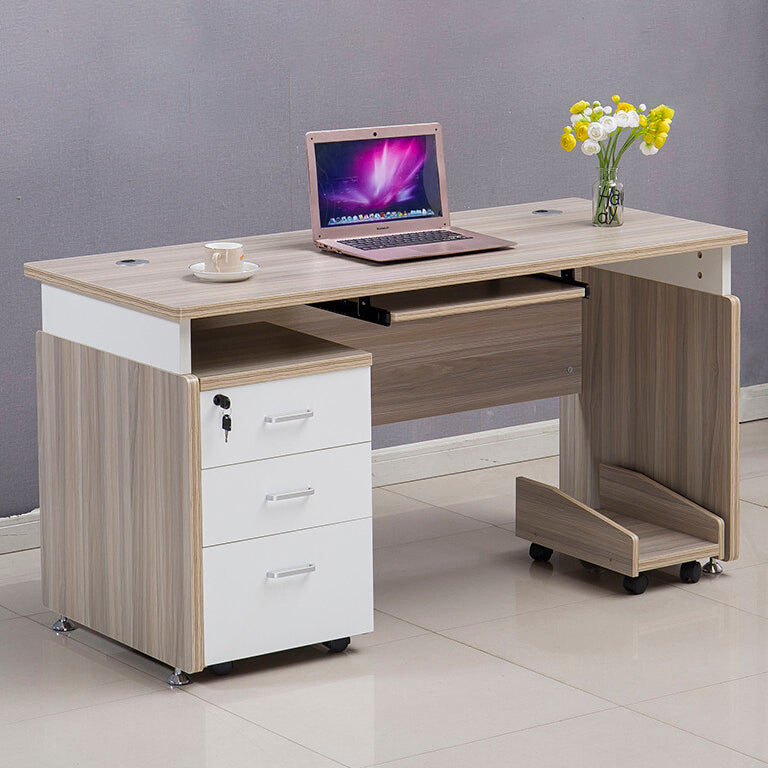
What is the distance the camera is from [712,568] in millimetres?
3770

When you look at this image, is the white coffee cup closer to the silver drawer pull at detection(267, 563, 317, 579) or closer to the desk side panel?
the desk side panel

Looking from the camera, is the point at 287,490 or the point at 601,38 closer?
the point at 287,490

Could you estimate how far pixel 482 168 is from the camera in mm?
4504

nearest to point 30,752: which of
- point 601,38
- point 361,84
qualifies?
point 361,84

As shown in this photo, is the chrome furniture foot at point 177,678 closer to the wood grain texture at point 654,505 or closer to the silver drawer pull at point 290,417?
the silver drawer pull at point 290,417

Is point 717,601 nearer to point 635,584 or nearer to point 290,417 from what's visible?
point 635,584

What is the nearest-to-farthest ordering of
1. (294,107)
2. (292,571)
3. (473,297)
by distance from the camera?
1. (292,571)
2. (473,297)
3. (294,107)

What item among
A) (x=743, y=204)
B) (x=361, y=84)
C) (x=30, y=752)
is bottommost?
(x=30, y=752)

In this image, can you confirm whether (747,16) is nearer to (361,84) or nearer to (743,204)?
(743,204)

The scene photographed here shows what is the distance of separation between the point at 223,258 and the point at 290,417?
0.34m

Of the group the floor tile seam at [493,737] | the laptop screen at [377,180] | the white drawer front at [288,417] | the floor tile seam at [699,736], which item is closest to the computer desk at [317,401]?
the white drawer front at [288,417]

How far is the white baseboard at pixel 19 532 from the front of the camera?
13.0 feet

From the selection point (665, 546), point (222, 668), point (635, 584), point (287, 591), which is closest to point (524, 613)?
point (635, 584)

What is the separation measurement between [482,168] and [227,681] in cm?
190
